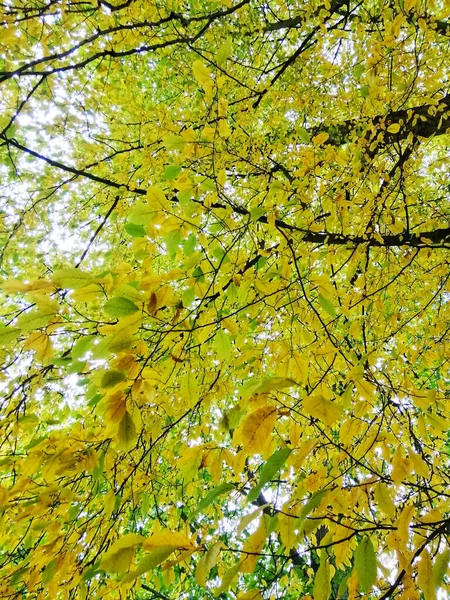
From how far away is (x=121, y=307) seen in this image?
0.85 meters

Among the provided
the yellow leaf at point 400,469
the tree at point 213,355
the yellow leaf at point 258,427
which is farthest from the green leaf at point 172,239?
the yellow leaf at point 400,469

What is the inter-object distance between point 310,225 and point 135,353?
132 cm

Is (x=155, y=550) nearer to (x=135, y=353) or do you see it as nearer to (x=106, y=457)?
(x=135, y=353)

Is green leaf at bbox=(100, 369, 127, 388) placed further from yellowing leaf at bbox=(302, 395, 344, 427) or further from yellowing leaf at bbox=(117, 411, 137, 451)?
yellowing leaf at bbox=(302, 395, 344, 427)

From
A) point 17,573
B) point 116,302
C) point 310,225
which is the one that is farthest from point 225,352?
point 310,225

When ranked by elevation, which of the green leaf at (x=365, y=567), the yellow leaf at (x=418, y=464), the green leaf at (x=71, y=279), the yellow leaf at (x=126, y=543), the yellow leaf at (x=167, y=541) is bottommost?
the yellow leaf at (x=126, y=543)

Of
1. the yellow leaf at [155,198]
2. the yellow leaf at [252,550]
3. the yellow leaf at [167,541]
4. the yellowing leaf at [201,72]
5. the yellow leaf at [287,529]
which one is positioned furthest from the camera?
the yellowing leaf at [201,72]

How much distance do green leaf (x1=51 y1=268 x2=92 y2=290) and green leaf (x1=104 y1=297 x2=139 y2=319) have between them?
8cm

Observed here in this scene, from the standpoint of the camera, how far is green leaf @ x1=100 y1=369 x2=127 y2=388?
2.60ft

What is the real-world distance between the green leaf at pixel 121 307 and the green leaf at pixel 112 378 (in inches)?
5.0

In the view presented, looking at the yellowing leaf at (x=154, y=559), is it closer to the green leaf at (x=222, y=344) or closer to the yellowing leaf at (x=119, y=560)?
the yellowing leaf at (x=119, y=560)

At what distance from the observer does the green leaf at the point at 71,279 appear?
832 mm

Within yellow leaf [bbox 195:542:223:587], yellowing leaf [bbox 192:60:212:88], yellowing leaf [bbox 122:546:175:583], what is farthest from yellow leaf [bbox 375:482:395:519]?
yellowing leaf [bbox 192:60:212:88]

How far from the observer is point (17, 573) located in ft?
3.54
